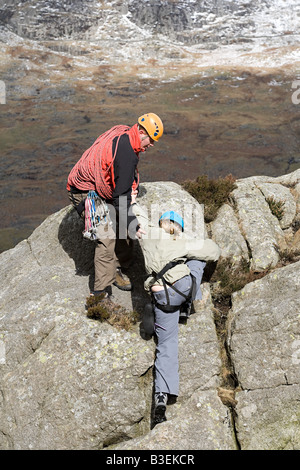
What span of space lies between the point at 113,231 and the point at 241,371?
11.8ft

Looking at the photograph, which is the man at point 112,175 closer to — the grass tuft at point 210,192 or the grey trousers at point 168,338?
the grey trousers at point 168,338

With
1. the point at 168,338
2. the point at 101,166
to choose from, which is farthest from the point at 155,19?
the point at 168,338

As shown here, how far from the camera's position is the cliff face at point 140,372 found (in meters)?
5.38

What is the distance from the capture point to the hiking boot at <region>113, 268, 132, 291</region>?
7.82 meters

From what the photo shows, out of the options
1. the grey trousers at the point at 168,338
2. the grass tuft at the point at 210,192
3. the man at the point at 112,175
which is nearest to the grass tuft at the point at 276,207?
the grass tuft at the point at 210,192

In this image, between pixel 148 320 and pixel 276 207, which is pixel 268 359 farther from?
pixel 276 207

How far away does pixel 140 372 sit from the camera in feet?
19.9

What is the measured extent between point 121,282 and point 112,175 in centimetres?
257

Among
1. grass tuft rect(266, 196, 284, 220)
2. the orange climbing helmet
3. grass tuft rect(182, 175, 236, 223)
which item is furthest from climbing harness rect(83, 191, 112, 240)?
grass tuft rect(266, 196, 284, 220)

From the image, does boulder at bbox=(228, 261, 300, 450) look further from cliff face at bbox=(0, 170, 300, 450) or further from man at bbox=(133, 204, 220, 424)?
man at bbox=(133, 204, 220, 424)

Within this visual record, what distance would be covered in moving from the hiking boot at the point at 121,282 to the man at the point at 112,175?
0.45 meters

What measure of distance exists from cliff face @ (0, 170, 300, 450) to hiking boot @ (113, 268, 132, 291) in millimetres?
156

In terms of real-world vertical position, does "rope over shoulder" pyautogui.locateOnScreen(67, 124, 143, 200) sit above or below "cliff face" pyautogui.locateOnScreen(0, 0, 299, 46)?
→ below

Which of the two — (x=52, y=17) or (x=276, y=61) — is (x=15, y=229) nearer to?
(x=276, y=61)
